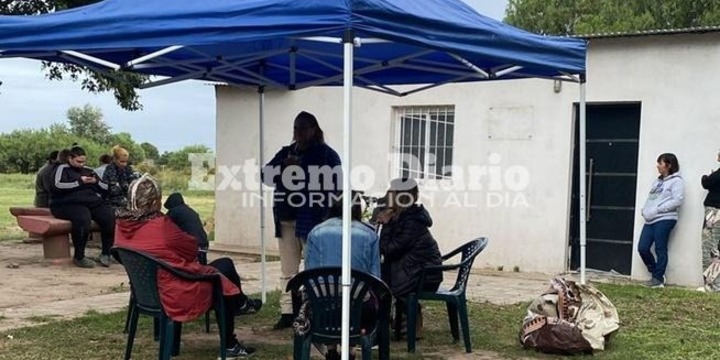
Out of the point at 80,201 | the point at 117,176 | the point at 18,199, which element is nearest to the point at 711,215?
the point at 117,176

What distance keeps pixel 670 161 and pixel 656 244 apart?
99 centimetres

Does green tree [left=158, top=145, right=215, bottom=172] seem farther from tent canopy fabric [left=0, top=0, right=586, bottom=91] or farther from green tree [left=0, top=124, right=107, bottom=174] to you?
tent canopy fabric [left=0, top=0, right=586, bottom=91]

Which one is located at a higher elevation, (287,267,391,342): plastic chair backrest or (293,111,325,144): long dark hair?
(293,111,325,144): long dark hair

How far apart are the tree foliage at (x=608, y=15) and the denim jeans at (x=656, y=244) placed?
40.5 feet

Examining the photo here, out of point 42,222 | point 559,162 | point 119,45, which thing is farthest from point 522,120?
point 119,45

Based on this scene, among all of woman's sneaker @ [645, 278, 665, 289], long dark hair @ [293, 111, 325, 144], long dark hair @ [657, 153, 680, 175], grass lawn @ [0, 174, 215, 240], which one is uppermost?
long dark hair @ [293, 111, 325, 144]

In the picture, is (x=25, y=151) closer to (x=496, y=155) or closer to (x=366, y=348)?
(x=496, y=155)

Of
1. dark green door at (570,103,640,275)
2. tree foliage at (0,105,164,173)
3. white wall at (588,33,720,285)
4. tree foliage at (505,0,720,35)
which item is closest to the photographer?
white wall at (588,33,720,285)

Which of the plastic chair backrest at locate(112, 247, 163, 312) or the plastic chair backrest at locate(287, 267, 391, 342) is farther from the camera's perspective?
the plastic chair backrest at locate(112, 247, 163, 312)

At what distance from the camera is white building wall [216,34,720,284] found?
31.9ft

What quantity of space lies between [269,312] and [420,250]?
6.81 feet

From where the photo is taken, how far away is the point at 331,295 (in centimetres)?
489

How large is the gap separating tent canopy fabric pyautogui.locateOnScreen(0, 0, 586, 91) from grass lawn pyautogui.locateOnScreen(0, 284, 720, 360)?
83.1 inches

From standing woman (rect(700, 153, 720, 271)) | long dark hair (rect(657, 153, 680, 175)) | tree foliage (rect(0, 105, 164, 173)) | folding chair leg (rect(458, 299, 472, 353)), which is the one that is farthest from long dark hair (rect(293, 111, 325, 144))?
tree foliage (rect(0, 105, 164, 173))
